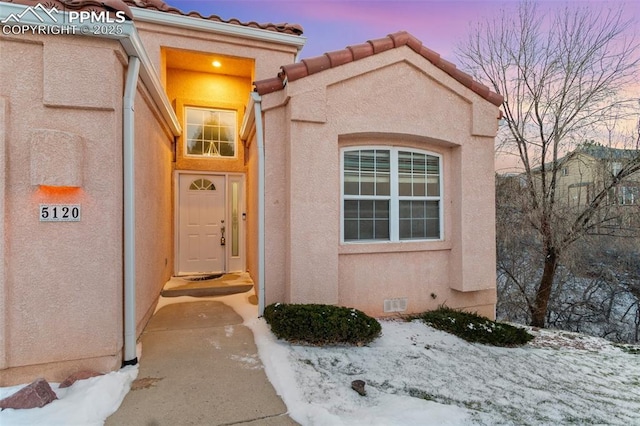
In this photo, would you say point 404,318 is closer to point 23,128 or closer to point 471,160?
point 471,160

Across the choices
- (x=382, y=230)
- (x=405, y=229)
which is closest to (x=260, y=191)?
(x=382, y=230)

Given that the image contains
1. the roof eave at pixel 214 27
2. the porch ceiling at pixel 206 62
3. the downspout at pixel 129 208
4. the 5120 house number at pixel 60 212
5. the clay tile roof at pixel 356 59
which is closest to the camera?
the 5120 house number at pixel 60 212

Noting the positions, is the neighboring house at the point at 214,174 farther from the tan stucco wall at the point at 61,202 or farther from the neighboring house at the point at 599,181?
the neighboring house at the point at 599,181

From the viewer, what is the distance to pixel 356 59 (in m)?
5.13

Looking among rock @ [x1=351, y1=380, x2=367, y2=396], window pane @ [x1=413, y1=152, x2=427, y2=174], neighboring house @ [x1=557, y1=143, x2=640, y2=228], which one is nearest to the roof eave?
window pane @ [x1=413, y1=152, x2=427, y2=174]

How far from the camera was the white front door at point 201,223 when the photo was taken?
742cm

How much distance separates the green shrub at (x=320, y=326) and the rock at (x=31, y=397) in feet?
7.72

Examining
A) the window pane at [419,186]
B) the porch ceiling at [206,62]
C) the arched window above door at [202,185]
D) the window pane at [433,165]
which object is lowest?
the window pane at [419,186]

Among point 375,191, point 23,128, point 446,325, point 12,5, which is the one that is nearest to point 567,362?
point 446,325

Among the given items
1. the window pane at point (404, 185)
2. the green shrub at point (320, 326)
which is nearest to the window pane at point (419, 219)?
the window pane at point (404, 185)

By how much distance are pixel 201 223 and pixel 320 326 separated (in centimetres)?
468

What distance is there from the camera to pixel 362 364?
3766 mm

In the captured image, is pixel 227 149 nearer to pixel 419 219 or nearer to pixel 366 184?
pixel 366 184

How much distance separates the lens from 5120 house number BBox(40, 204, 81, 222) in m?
3.16
